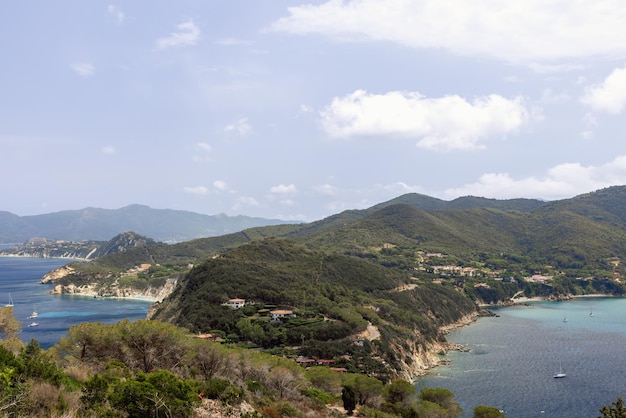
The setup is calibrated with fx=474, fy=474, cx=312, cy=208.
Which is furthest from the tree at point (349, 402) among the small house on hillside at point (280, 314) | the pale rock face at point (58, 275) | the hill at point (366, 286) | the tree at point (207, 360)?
the pale rock face at point (58, 275)

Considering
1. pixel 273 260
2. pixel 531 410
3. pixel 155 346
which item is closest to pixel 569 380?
pixel 531 410

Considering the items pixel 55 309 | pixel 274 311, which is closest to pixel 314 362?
pixel 274 311

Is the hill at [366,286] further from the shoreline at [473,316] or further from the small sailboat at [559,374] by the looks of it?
the small sailboat at [559,374]

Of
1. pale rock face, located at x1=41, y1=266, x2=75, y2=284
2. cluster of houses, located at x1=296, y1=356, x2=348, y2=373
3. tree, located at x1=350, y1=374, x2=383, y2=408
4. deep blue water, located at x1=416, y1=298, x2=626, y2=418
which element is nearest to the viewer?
tree, located at x1=350, y1=374, x2=383, y2=408

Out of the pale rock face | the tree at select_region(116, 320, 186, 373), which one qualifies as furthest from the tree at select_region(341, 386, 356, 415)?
the pale rock face

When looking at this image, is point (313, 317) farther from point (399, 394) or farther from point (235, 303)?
point (399, 394)

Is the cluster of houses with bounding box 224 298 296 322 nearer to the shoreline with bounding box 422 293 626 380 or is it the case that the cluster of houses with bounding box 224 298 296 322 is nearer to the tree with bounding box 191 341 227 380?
the shoreline with bounding box 422 293 626 380
